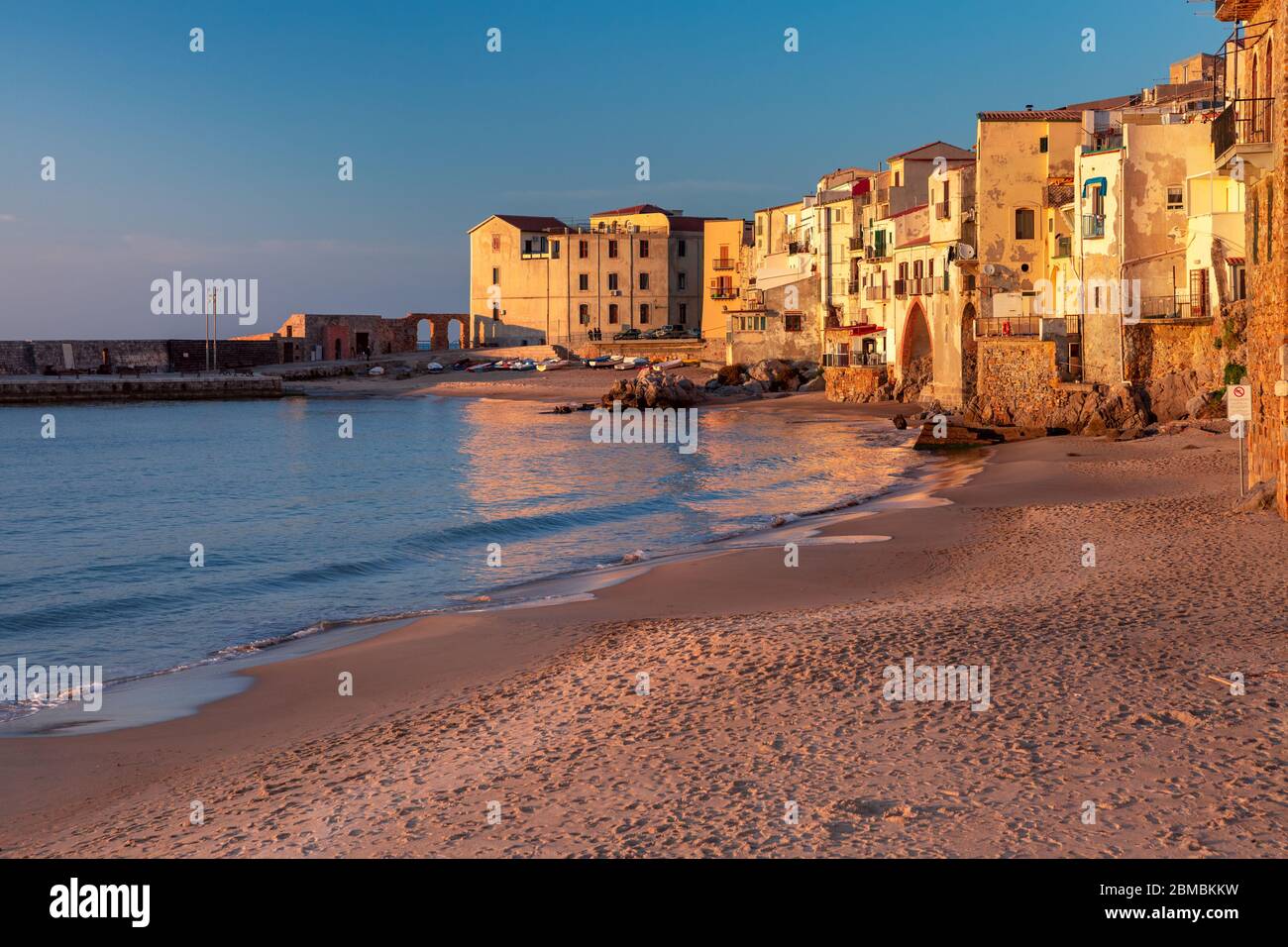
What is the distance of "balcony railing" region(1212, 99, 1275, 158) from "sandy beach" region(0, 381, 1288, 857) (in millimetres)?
5912

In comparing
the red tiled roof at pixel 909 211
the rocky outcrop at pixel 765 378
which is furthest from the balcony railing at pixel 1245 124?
the rocky outcrop at pixel 765 378

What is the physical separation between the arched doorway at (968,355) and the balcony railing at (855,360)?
1214 centimetres

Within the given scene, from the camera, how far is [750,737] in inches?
329

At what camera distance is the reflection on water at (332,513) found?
1664 cm

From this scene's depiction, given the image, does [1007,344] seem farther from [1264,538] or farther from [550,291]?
[550,291]

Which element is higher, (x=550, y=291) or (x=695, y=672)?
(x=550, y=291)

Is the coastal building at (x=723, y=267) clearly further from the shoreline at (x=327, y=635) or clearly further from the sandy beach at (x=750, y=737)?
the sandy beach at (x=750, y=737)

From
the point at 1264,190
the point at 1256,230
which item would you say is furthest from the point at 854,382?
the point at 1264,190

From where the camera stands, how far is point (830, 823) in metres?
6.56

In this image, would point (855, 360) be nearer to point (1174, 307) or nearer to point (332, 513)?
point (1174, 307)

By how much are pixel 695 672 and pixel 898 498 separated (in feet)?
52.6

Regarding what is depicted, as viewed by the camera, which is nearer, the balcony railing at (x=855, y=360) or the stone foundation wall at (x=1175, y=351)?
the stone foundation wall at (x=1175, y=351)

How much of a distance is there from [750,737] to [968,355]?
39508mm
